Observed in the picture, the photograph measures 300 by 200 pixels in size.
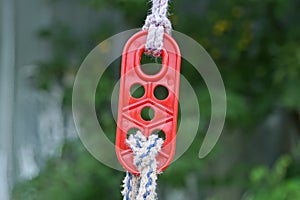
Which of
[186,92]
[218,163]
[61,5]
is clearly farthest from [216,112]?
[61,5]

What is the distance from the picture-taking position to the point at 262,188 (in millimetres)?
1322

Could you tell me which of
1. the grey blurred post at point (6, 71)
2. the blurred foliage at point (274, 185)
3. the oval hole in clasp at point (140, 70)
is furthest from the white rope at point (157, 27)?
the grey blurred post at point (6, 71)

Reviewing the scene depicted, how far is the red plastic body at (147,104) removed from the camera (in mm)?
469

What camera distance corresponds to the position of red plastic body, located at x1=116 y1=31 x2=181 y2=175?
469 mm

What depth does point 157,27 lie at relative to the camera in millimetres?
483

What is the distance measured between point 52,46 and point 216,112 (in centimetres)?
65

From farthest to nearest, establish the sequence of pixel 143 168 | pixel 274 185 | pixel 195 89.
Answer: pixel 195 89
pixel 274 185
pixel 143 168

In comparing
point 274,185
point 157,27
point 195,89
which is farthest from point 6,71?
point 157,27

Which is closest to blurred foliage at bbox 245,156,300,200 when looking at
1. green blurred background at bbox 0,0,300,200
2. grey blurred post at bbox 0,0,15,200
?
green blurred background at bbox 0,0,300,200

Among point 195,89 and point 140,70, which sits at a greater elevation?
point 195,89

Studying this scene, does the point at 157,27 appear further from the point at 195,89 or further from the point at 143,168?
the point at 195,89

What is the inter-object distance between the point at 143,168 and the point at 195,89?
100cm

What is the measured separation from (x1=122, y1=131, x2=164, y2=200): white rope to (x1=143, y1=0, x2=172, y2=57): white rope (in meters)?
0.07

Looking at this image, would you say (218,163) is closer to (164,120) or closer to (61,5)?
(61,5)
